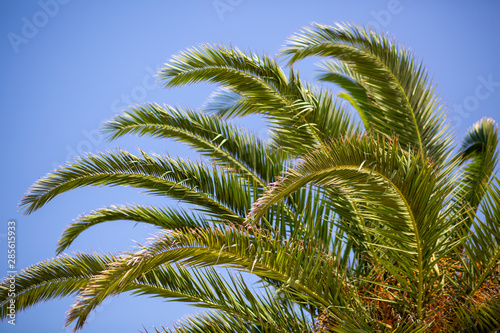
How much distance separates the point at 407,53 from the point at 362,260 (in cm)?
228

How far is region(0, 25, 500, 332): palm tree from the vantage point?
3.76 meters

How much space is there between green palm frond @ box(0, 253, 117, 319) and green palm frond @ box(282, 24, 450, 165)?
118 inches

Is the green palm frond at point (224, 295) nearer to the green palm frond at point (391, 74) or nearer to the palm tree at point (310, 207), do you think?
the palm tree at point (310, 207)

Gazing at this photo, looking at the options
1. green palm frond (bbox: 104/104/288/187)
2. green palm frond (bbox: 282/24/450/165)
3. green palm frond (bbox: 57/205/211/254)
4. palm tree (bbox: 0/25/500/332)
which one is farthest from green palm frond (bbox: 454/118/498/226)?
green palm frond (bbox: 57/205/211/254)

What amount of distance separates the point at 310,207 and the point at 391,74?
1667 millimetres

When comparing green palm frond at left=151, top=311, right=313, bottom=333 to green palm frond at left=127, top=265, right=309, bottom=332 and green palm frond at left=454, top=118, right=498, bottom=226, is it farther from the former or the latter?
green palm frond at left=454, top=118, right=498, bottom=226

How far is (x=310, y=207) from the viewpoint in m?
5.29

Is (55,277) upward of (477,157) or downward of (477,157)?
downward

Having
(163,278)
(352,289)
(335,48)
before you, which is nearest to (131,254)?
(163,278)

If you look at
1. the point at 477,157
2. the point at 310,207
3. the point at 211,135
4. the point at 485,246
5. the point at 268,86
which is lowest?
the point at 485,246

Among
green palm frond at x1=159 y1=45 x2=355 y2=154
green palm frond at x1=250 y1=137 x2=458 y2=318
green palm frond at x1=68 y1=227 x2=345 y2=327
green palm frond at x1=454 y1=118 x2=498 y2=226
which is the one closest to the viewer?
green palm frond at x1=68 y1=227 x2=345 y2=327

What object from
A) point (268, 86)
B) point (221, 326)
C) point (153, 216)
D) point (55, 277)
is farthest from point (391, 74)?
point (55, 277)

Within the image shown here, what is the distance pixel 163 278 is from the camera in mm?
5012

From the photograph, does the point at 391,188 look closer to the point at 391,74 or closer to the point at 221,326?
the point at 221,326
